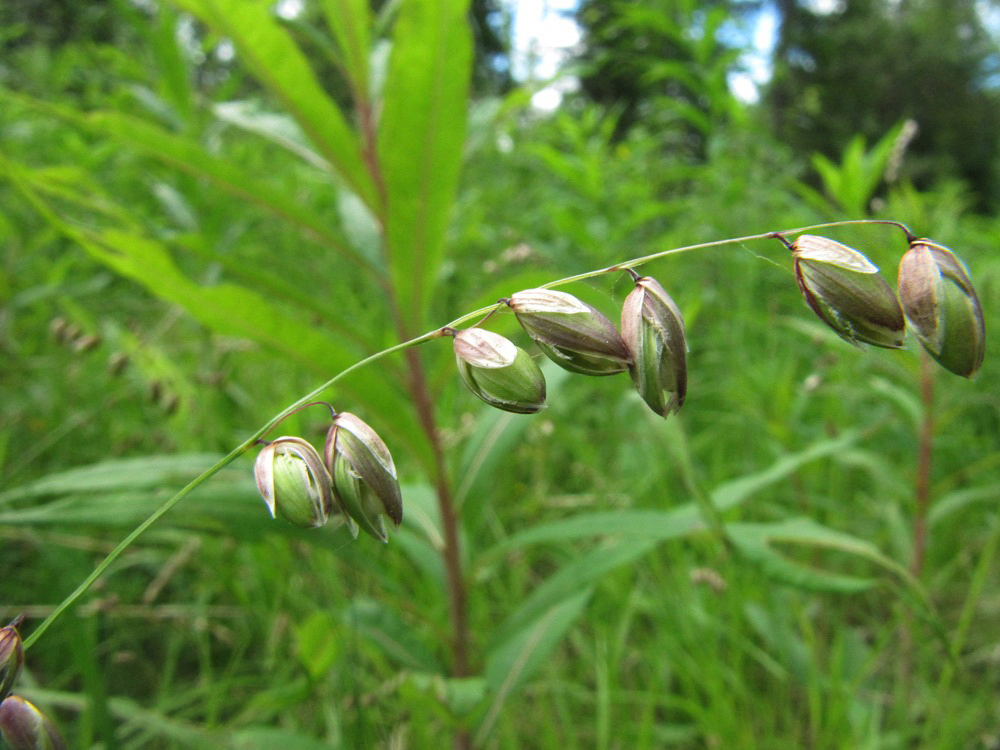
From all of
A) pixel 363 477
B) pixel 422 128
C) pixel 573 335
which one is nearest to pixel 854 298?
pixel 573 335

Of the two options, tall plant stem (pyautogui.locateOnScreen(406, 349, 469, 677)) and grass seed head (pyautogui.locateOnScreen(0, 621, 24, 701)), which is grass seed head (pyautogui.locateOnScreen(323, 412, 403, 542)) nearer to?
grass seed head (pyautogui.locateOnScreen(0, 621, 24, 701))

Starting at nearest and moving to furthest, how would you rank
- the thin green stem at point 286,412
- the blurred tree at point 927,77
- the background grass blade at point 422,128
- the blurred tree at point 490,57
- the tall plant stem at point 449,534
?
the thin green stem at point 286,412 < the background grass blade at point 422,128 < the tall plant stem at point 449,534 < the blurred tree at point 490,57 < the blurred tree at point 927,77

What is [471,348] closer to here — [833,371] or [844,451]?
[844,451]

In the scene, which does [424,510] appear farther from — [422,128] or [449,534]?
[422,128]

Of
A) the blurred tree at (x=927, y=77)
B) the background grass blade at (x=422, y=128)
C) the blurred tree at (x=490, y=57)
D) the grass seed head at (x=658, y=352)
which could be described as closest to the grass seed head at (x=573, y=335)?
the grass seed head at (x=658, y=352)

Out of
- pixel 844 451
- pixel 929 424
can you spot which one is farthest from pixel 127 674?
pixel 929 424

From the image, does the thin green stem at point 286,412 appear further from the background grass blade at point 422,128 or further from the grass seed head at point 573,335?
the background grass blade at point 422,128
